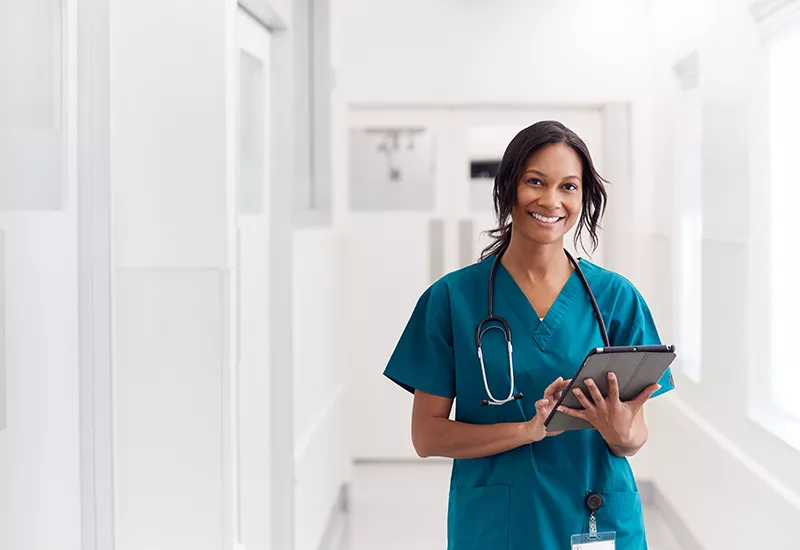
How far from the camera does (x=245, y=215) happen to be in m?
2.71

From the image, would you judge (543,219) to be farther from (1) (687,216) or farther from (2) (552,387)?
(1) (687,216)

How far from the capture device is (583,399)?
4.58 feet

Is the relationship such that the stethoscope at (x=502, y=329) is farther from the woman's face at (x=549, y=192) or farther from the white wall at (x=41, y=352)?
the white wall at (x=41, y=352)

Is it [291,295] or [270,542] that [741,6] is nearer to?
[291,295]

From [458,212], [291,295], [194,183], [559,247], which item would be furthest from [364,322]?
[559,247]

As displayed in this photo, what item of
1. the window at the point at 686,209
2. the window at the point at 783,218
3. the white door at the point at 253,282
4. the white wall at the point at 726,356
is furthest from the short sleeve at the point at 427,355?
the window at the point at 686,209

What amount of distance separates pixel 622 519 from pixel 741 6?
2.04 meters

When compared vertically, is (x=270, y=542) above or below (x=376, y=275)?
below

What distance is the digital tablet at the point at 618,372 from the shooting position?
136 centimetres

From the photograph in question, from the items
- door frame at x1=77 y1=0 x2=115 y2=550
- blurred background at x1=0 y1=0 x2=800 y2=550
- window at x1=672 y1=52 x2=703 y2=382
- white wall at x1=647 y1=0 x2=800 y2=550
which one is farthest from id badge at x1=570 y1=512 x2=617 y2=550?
window at x1=672 y1=52 x2=703 y2=382

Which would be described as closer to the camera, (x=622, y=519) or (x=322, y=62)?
(x=622, y=519)

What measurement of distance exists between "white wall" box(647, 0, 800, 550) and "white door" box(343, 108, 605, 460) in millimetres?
1441

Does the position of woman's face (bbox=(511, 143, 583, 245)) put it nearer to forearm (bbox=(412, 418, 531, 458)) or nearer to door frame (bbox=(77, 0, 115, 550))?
forearm (bbox=(412, 418, 531, 458))

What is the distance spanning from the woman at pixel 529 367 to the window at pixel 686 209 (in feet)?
8.60
